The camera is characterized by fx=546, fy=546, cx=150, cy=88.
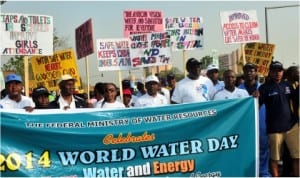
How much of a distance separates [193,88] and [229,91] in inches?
21.3

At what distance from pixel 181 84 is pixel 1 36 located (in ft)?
11.2

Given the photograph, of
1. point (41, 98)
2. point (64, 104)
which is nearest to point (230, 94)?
point (64, 104)

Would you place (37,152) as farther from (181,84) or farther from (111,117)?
(181,84)

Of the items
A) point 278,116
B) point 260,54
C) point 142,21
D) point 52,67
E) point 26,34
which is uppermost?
point 142,21

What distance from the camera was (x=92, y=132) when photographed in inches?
252

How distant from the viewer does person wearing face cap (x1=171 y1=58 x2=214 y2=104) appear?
774 cm

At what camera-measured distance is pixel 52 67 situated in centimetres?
1155

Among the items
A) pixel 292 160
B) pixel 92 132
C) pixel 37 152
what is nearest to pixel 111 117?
pixel 92 132

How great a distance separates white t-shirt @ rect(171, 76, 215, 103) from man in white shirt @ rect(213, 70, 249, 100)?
1.01 ft

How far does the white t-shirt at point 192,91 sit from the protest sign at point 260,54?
473 centimetres

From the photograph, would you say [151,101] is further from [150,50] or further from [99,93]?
[150,50]

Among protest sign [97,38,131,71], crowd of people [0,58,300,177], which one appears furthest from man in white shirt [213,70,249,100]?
protest sign [97,38,131,71]

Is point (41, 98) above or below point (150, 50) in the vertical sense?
below

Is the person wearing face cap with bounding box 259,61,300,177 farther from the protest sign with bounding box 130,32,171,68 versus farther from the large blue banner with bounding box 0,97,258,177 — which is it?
the protest sign with bounding box 130,32,171,68
